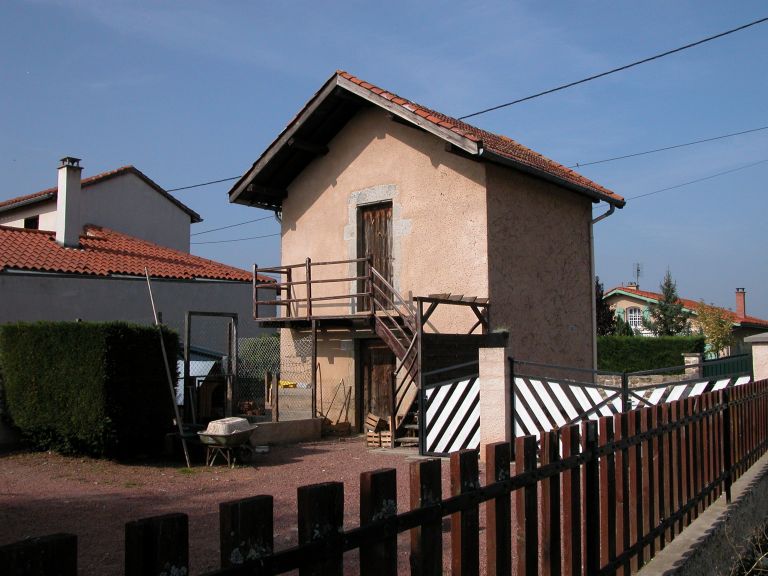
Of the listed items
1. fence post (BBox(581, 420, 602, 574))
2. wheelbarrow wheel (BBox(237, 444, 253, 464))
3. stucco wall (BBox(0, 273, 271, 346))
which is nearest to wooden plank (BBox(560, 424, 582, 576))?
fence post (BBox(581, 420, 602, 574))

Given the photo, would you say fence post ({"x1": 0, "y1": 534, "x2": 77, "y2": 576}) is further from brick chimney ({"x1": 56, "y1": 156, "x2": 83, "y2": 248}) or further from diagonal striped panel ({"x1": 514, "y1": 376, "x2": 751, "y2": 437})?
brick chimney ({"x1": 56, "y1": 156, "x2": 83, "y2": 248})

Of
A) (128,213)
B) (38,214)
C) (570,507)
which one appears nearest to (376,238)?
(570,507)

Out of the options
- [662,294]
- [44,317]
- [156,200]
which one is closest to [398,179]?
[44,317]

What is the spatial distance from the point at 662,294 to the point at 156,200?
1164 inches

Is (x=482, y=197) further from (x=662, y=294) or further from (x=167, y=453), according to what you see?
Answer: (x=662, y=294)

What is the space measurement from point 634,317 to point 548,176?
3638 cm

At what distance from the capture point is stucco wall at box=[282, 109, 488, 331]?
46.9 ft

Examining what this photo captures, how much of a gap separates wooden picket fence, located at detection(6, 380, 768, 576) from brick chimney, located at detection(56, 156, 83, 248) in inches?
754

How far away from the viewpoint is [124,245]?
79.2 feet

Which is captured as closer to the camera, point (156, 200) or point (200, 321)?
point (200, 321)

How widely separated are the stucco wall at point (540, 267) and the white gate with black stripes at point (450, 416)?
10.2 ft

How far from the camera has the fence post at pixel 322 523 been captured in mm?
2109

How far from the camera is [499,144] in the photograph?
17016mm

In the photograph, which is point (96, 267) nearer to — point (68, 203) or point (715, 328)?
point (68, 203)
